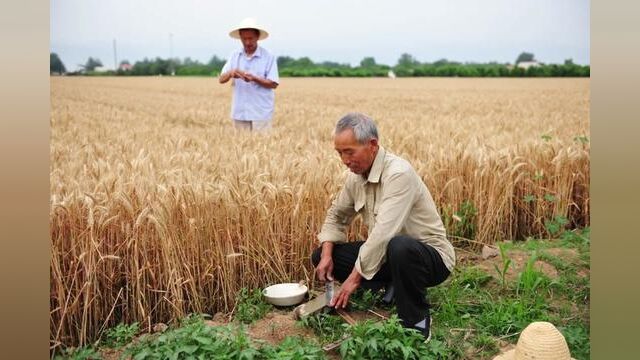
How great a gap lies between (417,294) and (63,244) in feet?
6.65

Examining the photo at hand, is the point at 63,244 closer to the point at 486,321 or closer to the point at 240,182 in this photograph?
the point at 240,182

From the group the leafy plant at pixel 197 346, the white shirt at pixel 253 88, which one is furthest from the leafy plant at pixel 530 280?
the white shirt at pixel 253 88

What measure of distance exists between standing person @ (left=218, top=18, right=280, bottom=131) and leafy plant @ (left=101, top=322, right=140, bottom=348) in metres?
4.39

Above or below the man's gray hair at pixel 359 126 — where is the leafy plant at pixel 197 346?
below

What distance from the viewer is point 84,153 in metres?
5.79

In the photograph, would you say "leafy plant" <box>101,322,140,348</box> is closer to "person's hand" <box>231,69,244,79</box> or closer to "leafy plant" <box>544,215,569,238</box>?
"leafy plant" <box>544,215,569,238</box>

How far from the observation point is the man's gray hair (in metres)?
3.01

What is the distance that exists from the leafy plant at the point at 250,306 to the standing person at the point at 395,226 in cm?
56

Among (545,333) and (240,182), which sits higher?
(240,182)

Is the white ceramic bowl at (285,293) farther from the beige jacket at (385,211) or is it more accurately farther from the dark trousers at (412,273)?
the dark trousers at (412,273)

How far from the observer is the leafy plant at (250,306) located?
3.48 m

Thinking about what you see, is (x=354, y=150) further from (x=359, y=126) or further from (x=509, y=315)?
(x=509, y=315)

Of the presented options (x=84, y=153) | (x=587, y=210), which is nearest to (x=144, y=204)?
(x=84, y=153)

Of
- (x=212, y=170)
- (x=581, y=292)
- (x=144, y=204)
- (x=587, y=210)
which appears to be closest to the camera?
(x=144, y=204)
